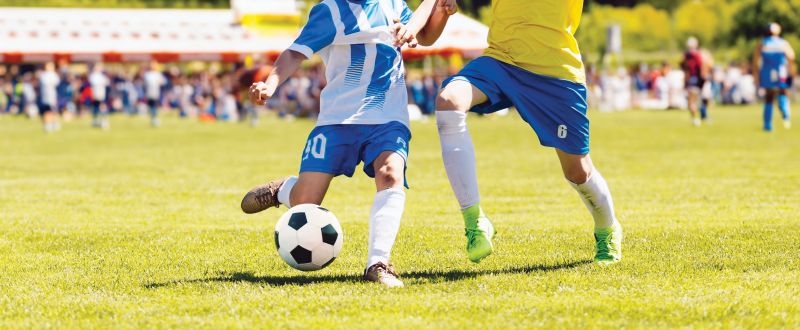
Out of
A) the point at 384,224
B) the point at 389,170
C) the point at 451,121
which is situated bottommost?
the point at 384,224

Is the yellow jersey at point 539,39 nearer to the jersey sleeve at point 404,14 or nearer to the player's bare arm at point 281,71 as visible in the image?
the jersey sleeve at point 404,14

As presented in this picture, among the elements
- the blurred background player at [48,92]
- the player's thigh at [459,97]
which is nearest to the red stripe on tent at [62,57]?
the blurred background player at [48,92]

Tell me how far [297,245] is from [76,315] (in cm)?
129

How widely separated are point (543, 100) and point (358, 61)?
106 cm

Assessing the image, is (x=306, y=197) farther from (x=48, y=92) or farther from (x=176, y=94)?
(x=176, y=94)

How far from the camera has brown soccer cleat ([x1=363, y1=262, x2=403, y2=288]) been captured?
5871 millimetres

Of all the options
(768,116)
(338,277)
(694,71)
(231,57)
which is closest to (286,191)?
(338,277)

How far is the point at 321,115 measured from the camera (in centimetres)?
636

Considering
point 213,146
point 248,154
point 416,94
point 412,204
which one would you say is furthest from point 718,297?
point 416,94

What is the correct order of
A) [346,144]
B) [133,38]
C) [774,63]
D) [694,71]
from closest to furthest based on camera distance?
[346,144]
[774,63]
[694,71]
[133,38]

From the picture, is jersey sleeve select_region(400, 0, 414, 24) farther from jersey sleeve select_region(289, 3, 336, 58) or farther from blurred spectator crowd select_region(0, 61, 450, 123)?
blurred spectator crowd select_region(0, 61, 450, 123)

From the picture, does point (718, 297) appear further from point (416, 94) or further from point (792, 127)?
point (416, 94)

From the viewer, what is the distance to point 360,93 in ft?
20.6

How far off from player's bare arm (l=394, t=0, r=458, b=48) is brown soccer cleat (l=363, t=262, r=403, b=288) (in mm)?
1149
